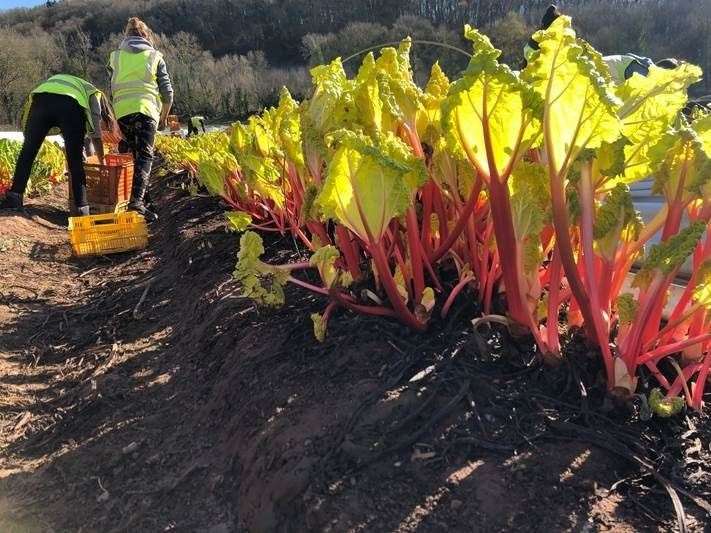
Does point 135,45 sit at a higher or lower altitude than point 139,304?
higher

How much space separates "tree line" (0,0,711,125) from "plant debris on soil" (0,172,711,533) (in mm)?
6286

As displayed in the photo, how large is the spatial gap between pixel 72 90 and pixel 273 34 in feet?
222

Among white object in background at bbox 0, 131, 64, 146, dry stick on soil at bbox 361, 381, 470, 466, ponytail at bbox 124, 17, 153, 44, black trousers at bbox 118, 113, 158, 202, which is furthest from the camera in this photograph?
white object in background at bbox 0, 131, 64, 146

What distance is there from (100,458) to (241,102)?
1440 inches

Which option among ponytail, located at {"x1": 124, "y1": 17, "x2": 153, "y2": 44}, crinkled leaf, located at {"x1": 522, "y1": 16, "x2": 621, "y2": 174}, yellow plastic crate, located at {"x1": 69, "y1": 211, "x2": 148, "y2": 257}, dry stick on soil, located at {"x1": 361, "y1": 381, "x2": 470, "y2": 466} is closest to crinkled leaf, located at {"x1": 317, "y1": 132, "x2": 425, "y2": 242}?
crinkled leaf, located at {"x1": 522, "y1": 16, "x2": 621, "y2": 174}

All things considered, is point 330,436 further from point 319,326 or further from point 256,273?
point 256,273

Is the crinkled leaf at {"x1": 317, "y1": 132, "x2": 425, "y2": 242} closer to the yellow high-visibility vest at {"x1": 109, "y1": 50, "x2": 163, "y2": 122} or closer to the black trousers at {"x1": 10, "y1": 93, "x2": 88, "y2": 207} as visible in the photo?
the yellow high-visibility vest at {"x1": 109, "y1": 50, "x2": 163, "y2": 122}

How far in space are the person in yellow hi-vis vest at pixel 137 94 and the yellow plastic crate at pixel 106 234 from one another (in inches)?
33.3

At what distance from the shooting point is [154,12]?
66.9 meters

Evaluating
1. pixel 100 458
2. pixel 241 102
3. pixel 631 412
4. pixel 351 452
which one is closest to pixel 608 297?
pixel 631 412

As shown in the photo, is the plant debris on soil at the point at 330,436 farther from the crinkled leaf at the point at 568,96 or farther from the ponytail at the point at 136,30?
the ponytail at the point at 136,30

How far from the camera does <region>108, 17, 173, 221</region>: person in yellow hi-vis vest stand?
5.04 m

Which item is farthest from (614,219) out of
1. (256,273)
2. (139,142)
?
(139,142)

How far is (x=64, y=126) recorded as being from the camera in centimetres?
500
